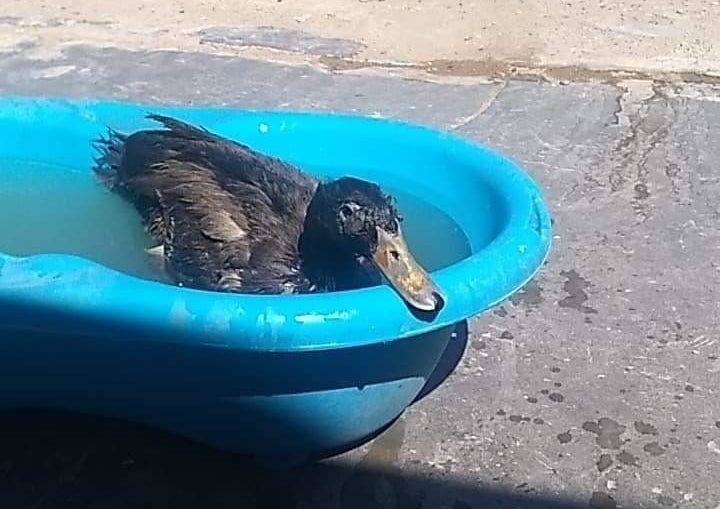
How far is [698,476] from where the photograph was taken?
2.63 metres

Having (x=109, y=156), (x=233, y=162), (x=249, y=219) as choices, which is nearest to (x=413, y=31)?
(x=109, y=156)

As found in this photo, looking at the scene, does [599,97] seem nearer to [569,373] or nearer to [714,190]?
[714,190]

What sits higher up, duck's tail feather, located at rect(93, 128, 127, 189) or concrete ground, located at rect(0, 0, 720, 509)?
duck's tail feather, located at rect(93, 128, 127, 189)

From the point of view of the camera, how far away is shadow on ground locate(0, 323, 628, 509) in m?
2.50

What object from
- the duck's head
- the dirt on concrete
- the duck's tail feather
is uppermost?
the duck's head

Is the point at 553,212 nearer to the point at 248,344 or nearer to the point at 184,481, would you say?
the point at 184,481

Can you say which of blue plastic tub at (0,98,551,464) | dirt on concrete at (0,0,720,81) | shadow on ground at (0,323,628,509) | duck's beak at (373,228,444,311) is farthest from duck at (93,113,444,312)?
dirt on concrete at (0,0,720,81)

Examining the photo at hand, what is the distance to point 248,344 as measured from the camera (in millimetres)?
2166

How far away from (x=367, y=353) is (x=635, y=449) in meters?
0.73

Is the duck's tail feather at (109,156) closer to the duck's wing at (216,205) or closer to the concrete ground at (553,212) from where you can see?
the duck's wing at (216,205)

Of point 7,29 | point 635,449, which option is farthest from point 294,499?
point 7,29

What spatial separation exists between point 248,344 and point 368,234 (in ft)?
1.26

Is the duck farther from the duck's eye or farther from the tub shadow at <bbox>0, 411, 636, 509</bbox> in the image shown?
the tub shadow at <bbox>0, 411, 636, 509</bbox>

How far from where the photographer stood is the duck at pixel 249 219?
242cm
